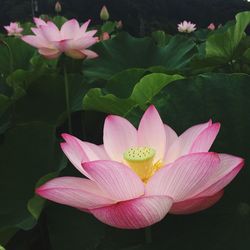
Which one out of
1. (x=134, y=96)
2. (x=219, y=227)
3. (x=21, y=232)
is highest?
(x=134, y=96)

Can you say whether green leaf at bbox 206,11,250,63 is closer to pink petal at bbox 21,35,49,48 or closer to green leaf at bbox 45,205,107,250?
pink petal at bbox 21,35,49,48

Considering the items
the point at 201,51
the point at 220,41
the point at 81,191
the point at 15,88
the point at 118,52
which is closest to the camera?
the point at 81,191

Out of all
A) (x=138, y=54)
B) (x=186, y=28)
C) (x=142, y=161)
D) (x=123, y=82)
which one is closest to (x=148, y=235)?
(x=142, y=161)

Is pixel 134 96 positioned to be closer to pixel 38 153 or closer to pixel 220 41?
pixel 38 153

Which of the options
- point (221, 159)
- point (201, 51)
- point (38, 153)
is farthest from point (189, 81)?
point (201, 51)

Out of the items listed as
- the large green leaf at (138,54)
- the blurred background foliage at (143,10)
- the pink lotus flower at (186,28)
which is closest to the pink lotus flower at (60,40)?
the large green leaf at (138,54)

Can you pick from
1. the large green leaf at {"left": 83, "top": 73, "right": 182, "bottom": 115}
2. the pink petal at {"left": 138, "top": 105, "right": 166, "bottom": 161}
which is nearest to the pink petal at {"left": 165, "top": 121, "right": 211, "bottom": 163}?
the pink petal at {"left": 138, "top": 105, "right": 166, "bottom": 161}

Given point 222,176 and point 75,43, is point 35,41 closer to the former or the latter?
point 75,43
